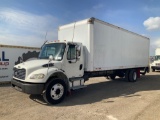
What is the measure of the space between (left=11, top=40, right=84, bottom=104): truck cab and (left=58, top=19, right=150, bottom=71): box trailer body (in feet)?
1.94

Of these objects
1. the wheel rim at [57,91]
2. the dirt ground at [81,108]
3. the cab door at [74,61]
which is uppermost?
the cab door at [74,61]

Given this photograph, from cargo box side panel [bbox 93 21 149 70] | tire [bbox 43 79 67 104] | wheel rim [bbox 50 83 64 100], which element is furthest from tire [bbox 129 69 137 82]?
wheel rim [bbox 50 83 64 100]

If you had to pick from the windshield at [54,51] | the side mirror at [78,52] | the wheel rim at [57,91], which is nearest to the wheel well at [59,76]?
the wheel rim at [57,91]

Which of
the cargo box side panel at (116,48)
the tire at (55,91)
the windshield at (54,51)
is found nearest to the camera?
the tire at (55,91)

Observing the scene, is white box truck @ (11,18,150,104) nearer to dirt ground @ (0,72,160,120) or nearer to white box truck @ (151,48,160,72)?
dirt ground @ (0,72,160,120)

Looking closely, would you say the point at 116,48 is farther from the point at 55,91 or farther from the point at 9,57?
the point at 9,57

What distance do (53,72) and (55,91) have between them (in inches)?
31.4

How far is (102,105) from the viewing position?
6965mm

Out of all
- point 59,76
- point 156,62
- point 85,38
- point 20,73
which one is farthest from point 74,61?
point 156,62

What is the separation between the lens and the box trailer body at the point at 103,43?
8.72m

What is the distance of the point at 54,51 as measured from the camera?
312 inches

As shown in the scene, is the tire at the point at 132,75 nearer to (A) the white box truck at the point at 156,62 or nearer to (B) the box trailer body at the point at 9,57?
(B) the box trailer body at the point at 9,57

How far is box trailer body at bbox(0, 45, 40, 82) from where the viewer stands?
40.0 feet

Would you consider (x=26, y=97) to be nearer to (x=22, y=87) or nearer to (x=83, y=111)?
(x=22, y=87)
